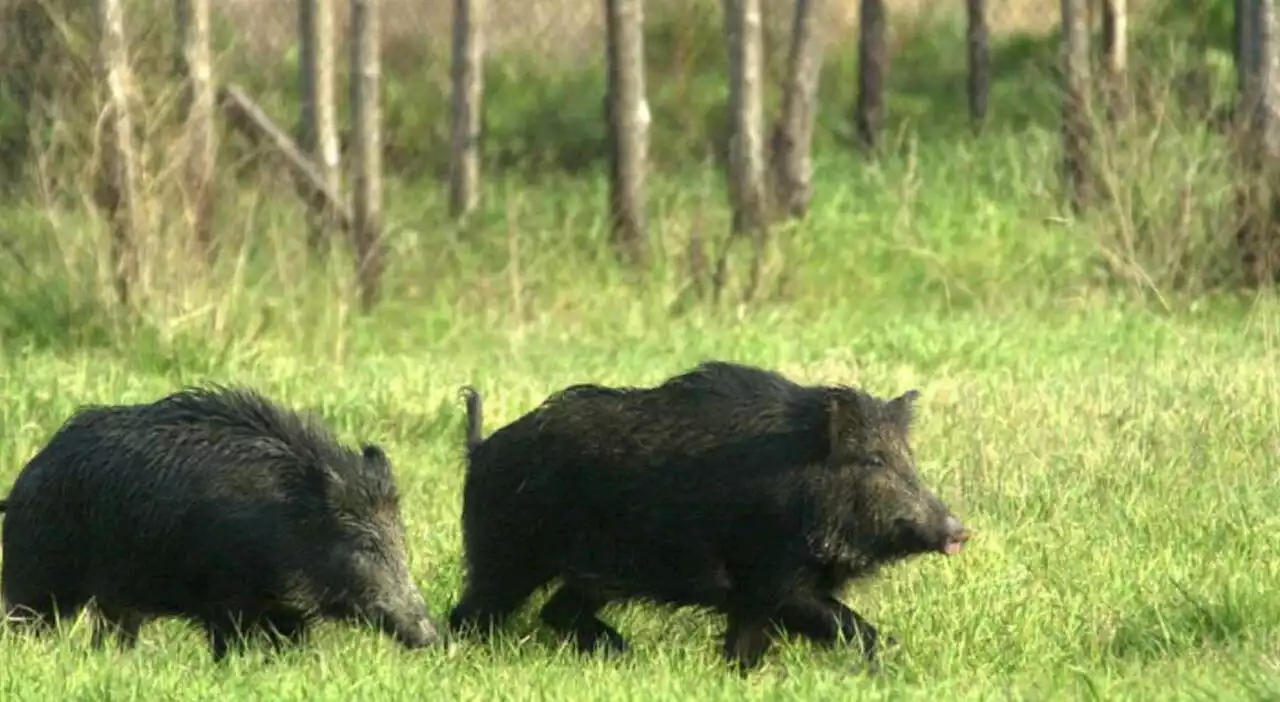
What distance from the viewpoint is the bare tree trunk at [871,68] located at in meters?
19.2

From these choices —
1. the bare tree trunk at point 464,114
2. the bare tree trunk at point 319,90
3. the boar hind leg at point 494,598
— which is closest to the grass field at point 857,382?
the boar hind leg at point 494,598

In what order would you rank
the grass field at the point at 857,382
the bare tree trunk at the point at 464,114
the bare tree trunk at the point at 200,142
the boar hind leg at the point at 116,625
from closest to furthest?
the grass field at the point at 857,382 < the boar hind leg at the point at 116,625 < the bare tree trunk at the point at 200,142 < the bare tree trunk at the point at 464,114

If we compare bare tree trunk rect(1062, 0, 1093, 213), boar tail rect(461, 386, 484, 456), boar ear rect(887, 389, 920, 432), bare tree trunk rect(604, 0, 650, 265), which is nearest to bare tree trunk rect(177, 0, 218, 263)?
bare tree trunk rect(604, 0, 650, 265)

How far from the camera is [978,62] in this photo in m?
20.1

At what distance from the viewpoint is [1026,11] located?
23.7 m

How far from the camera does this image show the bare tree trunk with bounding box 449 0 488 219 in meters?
18.2

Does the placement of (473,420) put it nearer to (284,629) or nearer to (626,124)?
(284,629)

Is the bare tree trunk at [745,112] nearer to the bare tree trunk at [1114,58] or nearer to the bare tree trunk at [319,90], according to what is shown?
the bare tree trunk at [1114,58]

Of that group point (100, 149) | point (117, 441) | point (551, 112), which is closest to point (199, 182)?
point (100, 149)

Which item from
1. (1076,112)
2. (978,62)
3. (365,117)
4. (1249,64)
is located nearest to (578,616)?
(1249,64)

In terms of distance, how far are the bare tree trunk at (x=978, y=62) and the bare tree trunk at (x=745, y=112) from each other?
4.62 m

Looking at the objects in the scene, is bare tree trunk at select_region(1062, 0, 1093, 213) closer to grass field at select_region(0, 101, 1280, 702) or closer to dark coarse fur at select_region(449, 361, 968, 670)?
grass field at select_region(0, 101, 1280, 702)

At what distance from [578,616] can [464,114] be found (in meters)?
12.2

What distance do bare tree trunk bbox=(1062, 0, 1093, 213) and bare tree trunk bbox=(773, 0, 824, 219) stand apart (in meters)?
1.61
